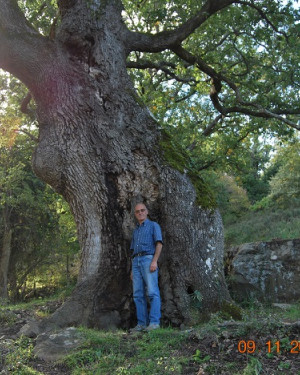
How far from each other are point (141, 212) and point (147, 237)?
42 centimetres

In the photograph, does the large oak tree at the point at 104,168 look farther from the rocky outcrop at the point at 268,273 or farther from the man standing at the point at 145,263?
the rocky outcrop at the point at 268,273

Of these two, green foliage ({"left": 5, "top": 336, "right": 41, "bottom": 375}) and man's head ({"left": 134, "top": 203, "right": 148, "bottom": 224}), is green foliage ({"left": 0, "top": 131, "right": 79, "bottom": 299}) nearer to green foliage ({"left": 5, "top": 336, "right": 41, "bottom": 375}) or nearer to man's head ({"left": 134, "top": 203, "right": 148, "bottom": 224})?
man's head ({"left": 134, "top": 203, "right": 148, "bottom": 224})

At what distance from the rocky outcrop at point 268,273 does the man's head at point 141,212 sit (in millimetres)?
2899

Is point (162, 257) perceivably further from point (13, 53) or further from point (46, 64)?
point (13, 53)

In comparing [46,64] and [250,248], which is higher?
[46,64]

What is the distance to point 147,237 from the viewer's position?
20.2ft

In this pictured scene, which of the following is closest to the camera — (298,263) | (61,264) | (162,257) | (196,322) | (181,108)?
(196,322)

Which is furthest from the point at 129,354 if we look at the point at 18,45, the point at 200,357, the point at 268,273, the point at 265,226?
the point at 265,226

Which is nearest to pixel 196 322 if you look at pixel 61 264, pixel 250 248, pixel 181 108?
pixel 250 248

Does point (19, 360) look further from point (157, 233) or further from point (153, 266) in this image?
point (157, 233)

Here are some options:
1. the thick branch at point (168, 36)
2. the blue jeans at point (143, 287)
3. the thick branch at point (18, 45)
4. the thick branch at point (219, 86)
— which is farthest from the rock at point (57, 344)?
the thick branch at point (219, 86)

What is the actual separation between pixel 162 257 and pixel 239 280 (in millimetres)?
2325

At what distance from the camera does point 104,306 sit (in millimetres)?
6211

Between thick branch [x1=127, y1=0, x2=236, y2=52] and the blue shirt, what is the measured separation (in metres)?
3.96
